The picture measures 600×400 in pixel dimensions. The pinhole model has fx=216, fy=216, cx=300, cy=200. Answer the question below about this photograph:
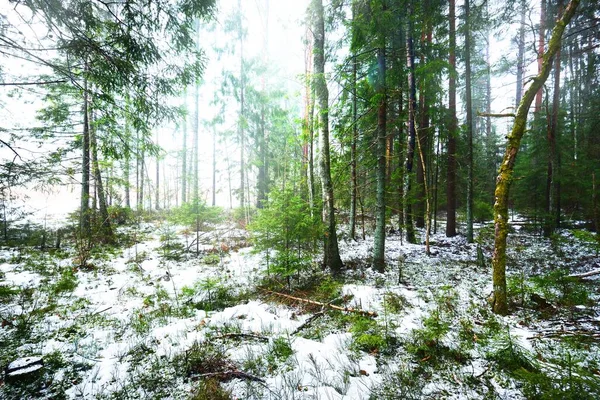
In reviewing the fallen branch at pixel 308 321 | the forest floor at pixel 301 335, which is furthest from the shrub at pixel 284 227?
the fallen branch at pixel 308 321

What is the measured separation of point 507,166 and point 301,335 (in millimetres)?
4997

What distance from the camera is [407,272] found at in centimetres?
692

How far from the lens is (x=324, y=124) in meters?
6.82

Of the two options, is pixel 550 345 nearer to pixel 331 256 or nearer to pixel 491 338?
pixel 491 338

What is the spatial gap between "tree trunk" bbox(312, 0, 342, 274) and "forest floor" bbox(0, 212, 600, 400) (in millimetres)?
808

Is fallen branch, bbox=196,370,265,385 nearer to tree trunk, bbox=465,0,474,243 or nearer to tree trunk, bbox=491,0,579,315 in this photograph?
tree trunk, bbox=491,0,579,315

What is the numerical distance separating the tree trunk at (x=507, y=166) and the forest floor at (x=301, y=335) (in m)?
0.56

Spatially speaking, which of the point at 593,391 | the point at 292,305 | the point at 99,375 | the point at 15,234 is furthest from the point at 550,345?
the point at 15,234

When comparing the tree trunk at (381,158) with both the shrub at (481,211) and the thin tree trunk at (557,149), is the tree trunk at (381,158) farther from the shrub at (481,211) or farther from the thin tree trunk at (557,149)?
the thin tree trunk at (557,149)

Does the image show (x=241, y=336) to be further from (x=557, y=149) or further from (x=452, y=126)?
(x=557, y=149)

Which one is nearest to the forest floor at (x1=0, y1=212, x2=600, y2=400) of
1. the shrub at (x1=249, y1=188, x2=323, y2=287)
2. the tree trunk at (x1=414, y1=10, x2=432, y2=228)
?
the shrub at (x1=249, y1=188, x2=323, y2=287)

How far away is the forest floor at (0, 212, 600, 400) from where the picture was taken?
2.79m

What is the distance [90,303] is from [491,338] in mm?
8558

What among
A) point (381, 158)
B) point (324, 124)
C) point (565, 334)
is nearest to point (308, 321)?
point (565, 334)
